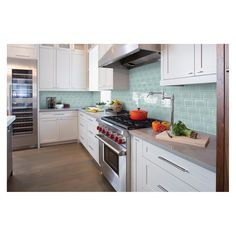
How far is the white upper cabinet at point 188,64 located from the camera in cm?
133


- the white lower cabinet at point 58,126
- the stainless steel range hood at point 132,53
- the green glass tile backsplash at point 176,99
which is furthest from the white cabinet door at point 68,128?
the stainless steel range hood at point 132,53

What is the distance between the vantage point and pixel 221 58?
737 mm

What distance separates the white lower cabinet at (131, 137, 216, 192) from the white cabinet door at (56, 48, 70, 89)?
3.21 m

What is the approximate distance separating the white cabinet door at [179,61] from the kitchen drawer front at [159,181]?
2.73ft

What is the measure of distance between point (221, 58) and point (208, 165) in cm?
55

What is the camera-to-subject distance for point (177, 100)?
210cm

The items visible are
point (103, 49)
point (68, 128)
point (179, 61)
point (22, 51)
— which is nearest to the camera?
point (179, 61)

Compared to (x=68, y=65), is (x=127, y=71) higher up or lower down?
lower down

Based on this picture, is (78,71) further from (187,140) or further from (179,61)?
(187,140)

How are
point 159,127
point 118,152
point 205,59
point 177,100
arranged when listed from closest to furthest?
point 205,59 < point 159,127 < point 118,152 < point 177,100

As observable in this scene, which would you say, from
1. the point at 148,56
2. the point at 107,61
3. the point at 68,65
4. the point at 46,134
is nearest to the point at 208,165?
the point at 148,56

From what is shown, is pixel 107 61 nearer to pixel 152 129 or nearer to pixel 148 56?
pixel 148 56

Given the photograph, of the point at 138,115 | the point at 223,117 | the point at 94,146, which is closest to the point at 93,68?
the point at 94,146

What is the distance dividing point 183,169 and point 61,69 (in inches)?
157
